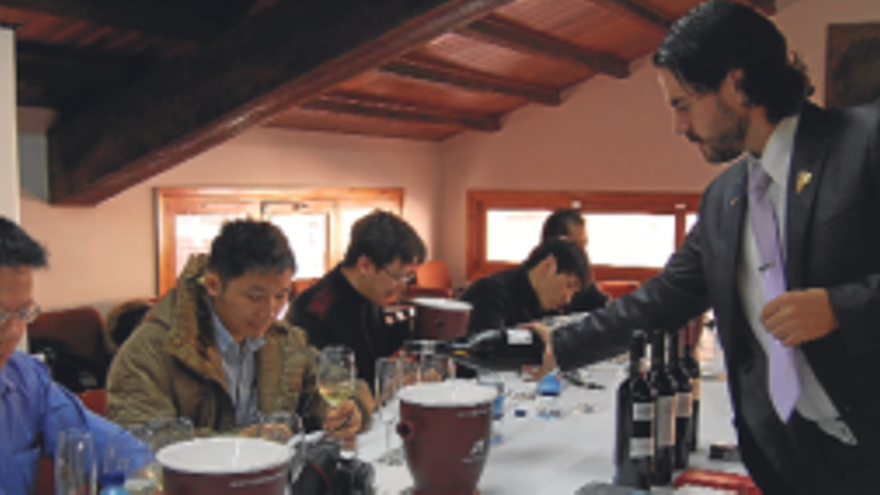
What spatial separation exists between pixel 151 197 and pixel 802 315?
5.34 m

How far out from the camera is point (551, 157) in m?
8.64

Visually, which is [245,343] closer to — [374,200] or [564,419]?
[564,419]

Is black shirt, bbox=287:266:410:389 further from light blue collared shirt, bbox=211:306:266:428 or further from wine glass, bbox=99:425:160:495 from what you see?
wine glass, bbox=99:425:160:495

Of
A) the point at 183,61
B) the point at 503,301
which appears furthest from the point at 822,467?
the point at 183,61

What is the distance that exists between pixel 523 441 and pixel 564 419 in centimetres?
30

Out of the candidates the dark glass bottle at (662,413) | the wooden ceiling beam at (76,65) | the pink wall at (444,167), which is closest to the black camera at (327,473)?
the dark glass bottle at (662,413)

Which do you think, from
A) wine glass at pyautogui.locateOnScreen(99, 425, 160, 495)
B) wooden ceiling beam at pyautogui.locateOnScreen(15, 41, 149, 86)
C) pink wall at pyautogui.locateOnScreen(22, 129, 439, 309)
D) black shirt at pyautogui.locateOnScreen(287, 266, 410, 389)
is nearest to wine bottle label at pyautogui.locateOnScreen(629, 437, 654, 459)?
wine glass at pyautogui.locateOnScreen(99, 425, 160, 495)

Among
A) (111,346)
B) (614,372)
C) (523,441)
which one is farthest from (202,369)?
(111,346)

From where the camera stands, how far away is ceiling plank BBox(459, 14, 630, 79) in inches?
243

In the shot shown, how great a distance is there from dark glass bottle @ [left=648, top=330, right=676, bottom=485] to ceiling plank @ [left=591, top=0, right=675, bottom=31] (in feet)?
16.1

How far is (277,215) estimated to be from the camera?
23.5 feet

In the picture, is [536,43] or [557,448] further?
[536,43]

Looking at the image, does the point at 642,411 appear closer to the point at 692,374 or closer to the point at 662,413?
the point at 662,413

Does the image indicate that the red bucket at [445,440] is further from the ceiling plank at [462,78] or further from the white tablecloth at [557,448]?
the ceiling plank at [462,78]
